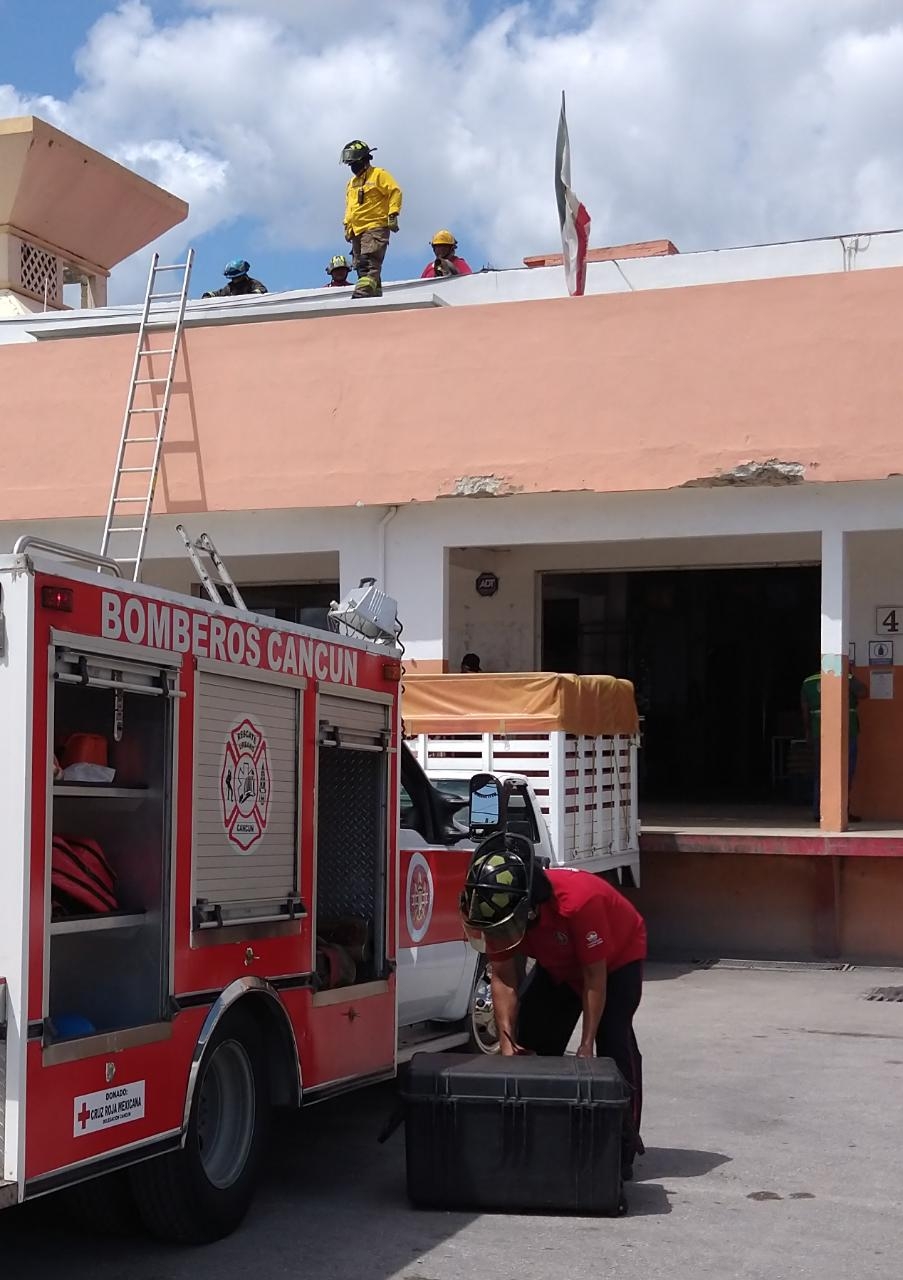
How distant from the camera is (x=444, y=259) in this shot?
19219 mm

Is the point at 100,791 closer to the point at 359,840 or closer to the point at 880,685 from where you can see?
the point at 359,840

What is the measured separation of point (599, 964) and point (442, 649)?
9.05 meters

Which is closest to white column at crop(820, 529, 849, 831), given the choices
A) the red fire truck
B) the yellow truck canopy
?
the yellow truck canopy

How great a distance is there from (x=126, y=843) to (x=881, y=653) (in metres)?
12.2

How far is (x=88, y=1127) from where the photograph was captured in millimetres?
5371

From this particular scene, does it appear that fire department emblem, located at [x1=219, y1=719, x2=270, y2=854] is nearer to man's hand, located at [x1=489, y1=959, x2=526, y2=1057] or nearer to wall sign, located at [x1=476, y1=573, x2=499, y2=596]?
man's hand, located at [x1=489, y1=959, x2=526, y2=1057]

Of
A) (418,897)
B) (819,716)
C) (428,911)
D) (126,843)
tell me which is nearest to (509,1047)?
(418,897)

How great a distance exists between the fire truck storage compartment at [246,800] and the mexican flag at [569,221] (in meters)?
11.0

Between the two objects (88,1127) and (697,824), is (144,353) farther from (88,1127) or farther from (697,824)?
(88,1127)

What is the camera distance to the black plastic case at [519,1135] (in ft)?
21.1

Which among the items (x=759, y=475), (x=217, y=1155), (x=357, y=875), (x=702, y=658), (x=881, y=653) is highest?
(x=759, y=475)

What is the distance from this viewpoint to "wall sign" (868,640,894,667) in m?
16.8

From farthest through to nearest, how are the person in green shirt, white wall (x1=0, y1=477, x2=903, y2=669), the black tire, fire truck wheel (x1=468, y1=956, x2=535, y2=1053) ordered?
the person in green shirt, white wall (x1=0, y1=477, x2=903, y2=669), fire truck wheel (x1=468, y1=956, x2=535, y2=1053), the black tire

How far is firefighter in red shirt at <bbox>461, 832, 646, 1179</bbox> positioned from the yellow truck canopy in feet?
19.0
